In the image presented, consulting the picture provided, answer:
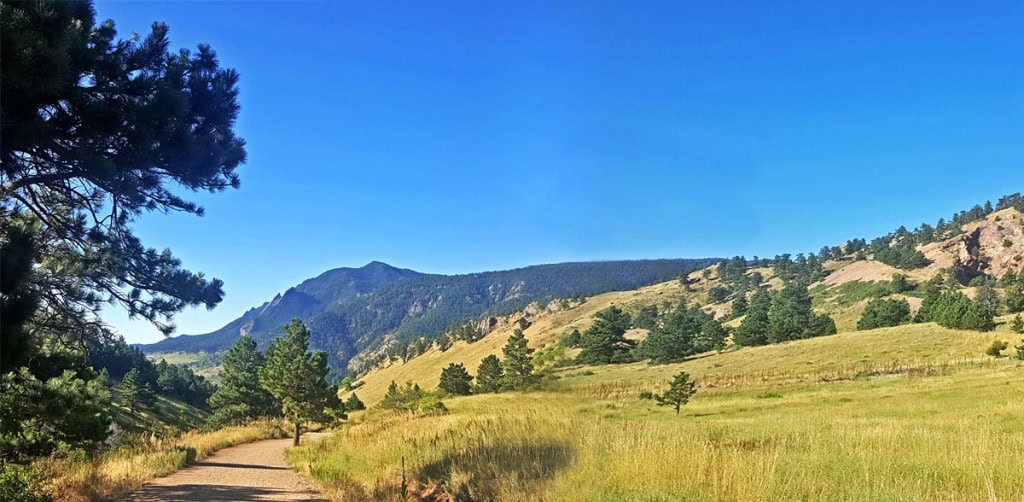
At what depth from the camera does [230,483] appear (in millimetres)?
15039

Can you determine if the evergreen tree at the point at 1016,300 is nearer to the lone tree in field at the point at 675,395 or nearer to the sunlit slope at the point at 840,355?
the sunlit slope at the point at 840,355

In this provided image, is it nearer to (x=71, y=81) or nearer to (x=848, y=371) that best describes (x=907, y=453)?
(x=71, y=81)

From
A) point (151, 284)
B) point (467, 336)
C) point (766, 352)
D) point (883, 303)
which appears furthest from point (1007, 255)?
point (151, 284)

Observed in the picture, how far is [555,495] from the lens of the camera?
694 cm

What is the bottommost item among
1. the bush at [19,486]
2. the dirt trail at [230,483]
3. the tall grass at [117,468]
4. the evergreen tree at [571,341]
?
the dirt trail at [230,483]

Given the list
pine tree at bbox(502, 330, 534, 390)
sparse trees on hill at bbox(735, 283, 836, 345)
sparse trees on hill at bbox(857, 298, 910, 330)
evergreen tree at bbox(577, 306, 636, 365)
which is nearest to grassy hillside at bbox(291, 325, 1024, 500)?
pine tree at bbox(502, 330, 534, 390)

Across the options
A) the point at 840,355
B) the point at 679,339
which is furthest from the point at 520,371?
the point at 840,355

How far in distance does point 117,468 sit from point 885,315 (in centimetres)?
9892

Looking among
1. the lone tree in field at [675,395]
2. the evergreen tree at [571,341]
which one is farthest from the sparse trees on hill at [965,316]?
the evergreen tree at [571,341]

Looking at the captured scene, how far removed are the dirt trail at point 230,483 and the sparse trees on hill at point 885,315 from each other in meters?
92.2

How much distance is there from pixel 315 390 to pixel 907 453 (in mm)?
25840

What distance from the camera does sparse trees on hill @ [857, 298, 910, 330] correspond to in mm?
87625

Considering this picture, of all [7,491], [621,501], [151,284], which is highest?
[151,284]

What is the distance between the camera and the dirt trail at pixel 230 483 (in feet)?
41.6
